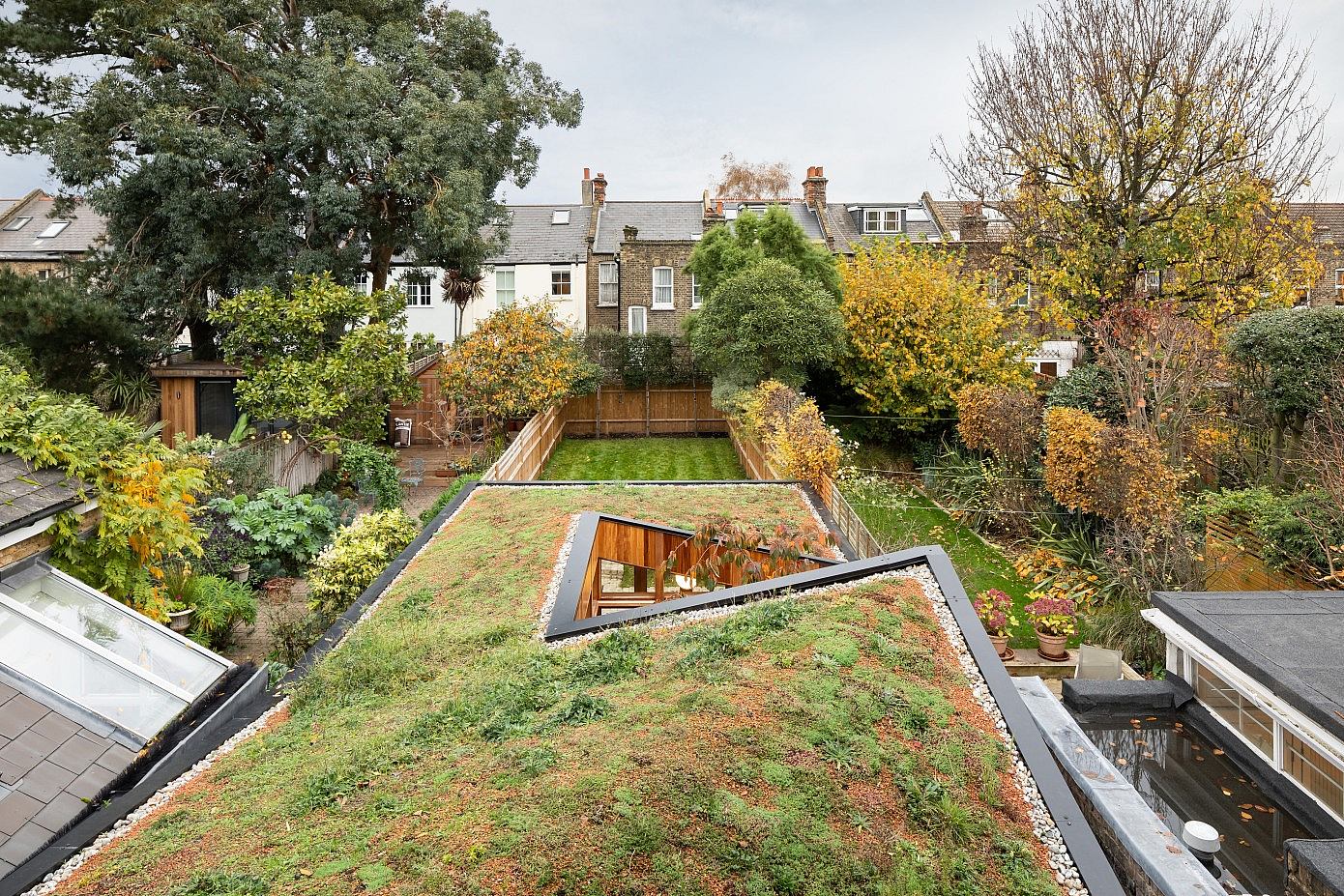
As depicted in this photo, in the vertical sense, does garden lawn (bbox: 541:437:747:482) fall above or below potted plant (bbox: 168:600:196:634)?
above

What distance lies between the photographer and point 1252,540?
10.9 meters

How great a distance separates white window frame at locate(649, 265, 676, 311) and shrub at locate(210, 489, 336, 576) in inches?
737

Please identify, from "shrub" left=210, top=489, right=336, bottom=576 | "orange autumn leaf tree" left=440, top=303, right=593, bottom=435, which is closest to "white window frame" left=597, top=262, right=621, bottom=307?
"orange autumn leaf tree" left=440, top=303, right=593, bottom=435

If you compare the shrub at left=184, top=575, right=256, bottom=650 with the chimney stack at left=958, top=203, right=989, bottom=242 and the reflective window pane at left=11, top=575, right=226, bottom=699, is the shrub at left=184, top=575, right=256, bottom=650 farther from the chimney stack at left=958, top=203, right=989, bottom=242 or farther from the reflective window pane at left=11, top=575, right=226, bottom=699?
the chimney stack at left=958, top=203, right=989, bottom=242

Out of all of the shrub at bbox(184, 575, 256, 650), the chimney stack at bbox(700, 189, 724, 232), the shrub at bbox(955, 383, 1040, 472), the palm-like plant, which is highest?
the chimney stack at bbox(700, 189, 724, 232)

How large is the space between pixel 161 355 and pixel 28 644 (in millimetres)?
13310

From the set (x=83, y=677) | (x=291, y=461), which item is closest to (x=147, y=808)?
(x=83, y=677)

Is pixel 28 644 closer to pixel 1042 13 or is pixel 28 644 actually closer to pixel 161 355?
Answer: pixel 161 355

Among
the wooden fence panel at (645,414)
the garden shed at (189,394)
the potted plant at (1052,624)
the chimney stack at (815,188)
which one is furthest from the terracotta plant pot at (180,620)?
the chimney stack at (815,188)

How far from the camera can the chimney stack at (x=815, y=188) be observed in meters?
32.3

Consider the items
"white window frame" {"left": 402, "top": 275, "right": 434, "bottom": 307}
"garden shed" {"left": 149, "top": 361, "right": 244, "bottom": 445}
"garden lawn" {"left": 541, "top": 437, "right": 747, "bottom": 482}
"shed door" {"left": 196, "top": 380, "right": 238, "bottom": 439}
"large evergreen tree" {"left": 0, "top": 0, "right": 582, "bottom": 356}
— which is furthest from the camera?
"white window frame" {"left": 402, "top": 275, "right": 434, "bottom": 307}

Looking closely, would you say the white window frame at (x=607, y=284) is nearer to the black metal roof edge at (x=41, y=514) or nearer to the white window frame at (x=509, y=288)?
the white window frame at (x=509, y=288)

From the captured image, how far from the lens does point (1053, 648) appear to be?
979 cm

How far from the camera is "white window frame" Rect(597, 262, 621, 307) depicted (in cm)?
3012
